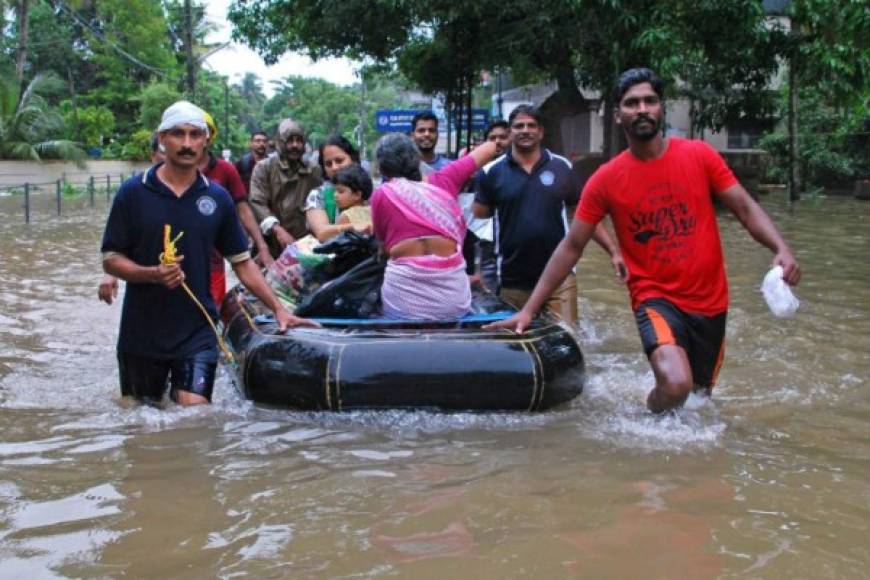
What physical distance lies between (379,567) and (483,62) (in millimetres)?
17443

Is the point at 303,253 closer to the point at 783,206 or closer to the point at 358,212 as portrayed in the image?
the point at 358,212

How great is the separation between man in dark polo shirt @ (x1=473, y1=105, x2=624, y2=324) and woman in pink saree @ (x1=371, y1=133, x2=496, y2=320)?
0.85 m

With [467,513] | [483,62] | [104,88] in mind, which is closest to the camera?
[467,513]

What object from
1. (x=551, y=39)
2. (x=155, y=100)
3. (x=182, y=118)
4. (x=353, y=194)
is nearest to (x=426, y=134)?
(x=353, y=194)

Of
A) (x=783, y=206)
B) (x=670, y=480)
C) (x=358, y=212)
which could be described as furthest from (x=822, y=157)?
(x=670, y=480)

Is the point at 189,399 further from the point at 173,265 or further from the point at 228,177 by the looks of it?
the point at 228,177

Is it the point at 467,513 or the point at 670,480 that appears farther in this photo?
the point at 670,480

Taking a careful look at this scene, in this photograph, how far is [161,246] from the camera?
466cm

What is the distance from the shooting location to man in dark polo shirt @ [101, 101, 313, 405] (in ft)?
15.1

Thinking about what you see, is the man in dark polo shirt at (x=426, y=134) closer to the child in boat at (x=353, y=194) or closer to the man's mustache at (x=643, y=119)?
the child in boat at (x=353, y=194)

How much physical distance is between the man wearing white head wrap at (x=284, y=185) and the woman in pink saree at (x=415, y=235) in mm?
2515

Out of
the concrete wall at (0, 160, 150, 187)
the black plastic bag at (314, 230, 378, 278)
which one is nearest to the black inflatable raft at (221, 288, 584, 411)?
the black plastic bag at (314, 230, 378, 278)

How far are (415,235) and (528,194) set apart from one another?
48.3 inches

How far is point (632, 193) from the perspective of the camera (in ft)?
14.9
